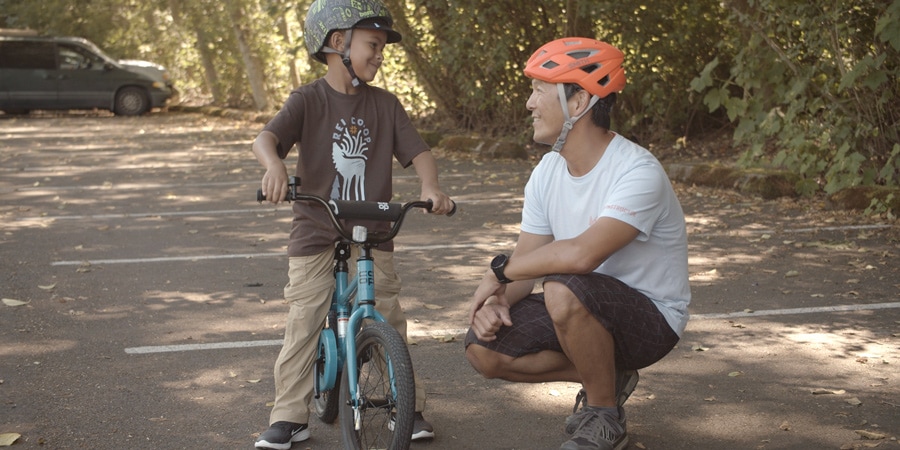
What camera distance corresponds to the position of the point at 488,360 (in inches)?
162

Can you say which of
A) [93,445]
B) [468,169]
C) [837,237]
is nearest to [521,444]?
[93,445]

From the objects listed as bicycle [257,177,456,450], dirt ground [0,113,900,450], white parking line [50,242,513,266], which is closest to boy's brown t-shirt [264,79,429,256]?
bicycle [257,177,456,450]

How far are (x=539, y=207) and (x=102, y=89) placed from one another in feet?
88.2

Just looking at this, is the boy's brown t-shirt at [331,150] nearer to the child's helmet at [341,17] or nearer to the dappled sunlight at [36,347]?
the child's helmet at [341,17]

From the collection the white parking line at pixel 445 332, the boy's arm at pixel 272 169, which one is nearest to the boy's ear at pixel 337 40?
the boy's arm at pixel 272 169

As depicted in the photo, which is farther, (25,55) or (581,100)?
(25,55)

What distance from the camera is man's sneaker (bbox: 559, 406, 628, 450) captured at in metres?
3.92

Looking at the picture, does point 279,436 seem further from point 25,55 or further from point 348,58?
point 25,55

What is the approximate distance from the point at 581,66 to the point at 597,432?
131 cm

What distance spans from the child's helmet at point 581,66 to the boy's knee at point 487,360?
1027 mm

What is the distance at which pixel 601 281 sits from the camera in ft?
12.9

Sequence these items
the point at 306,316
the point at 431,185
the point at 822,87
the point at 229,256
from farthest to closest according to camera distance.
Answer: the point at 822,87 < the point at 229,256 < the point at 306,316 < the point at 431,185

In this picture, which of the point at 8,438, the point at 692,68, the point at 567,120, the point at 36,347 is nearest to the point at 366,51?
the point at 567,120

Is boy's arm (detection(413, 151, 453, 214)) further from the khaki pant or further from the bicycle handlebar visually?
the khaki pant
